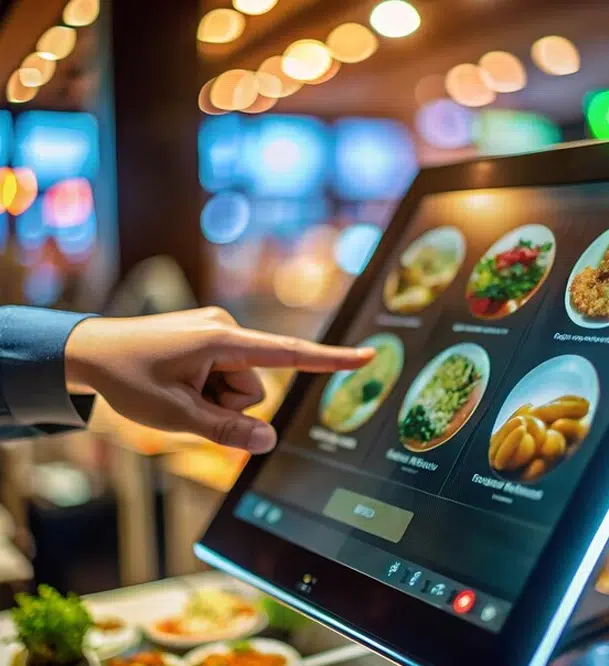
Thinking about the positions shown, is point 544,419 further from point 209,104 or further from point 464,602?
point 209,104

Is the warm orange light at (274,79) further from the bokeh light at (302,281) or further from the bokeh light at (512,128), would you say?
the bokeh light at (302,281)

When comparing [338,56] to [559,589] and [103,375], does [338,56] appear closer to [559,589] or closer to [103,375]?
[103,375]

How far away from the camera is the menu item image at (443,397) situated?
0.74m

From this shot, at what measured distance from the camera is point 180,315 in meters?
0.86

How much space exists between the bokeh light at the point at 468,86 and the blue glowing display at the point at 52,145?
99.9 inches

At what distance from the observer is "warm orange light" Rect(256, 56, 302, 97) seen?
196 inches

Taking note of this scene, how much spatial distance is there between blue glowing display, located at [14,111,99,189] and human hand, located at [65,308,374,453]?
3243mm

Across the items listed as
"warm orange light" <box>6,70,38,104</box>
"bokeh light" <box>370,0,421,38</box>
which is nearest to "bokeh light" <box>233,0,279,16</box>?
"bokeh light" <box>370,0,421,38</box>

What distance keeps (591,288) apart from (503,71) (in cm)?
516

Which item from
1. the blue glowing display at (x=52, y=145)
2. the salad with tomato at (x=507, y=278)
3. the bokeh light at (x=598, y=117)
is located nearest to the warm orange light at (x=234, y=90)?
the blue glowing display at (x=52, y=145)

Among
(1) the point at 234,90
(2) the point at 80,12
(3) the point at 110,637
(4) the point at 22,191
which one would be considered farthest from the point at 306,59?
(3) the point at 110,637

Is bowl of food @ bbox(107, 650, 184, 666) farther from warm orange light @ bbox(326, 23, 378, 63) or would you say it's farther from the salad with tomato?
warm orange light @ bbox(326, 23, 378, 63)

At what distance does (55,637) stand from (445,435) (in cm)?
54

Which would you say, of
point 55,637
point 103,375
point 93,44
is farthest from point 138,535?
point 103,375
